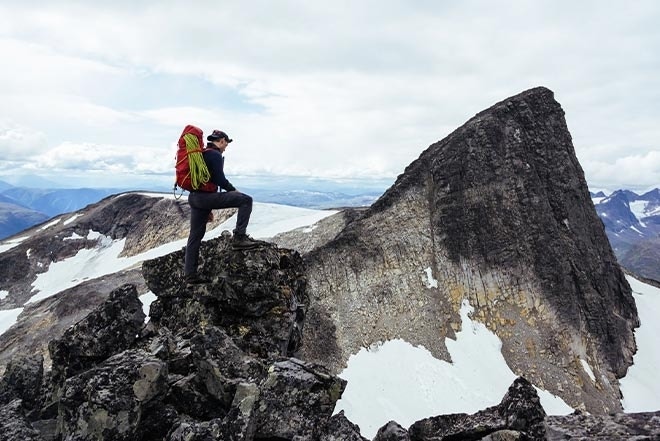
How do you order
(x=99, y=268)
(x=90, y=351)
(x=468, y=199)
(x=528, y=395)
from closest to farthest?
(x=528, y=395) → (x=90, y=351) → (x=468, y=199) → (x=99, y=268)

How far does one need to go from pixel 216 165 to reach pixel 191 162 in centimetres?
73

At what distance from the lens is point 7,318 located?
64312mm

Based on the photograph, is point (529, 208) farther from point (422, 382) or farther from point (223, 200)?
point (223, 200)

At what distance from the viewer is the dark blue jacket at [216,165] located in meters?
13.7

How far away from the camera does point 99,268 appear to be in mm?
84312

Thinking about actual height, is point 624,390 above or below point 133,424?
below

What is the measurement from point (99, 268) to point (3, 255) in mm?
21265

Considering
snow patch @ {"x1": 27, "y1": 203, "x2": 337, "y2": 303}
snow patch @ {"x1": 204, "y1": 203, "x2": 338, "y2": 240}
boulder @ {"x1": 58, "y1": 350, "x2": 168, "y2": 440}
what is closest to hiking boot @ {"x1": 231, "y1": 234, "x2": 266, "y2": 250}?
boulder @ {"x1": 58, "y1": 350, "x2": 168, "y2": 440}

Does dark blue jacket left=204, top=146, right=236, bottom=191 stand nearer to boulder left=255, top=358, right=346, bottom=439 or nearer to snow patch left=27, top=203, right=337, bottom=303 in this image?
boulder left=255, top=358, right=346, bottom=439

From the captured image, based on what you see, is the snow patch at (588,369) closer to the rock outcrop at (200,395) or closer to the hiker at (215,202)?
the rock outcrop at (200,395)

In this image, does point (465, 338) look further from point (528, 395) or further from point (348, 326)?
point (528, 395)

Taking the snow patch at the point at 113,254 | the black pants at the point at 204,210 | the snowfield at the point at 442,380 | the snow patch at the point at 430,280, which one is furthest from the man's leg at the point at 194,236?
the snow patch at the point at 113,254

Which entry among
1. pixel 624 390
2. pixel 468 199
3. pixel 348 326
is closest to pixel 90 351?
pixel 348 326

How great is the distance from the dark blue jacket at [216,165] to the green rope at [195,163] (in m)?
0.15
